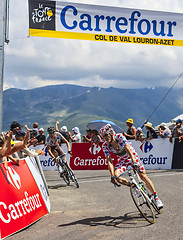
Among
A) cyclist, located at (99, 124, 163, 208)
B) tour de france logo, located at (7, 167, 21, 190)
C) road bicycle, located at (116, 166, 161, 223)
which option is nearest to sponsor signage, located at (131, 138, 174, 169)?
cyclist, located at (99, 124, 163, 208)

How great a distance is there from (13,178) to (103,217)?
199 cm

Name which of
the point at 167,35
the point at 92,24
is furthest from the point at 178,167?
the point at 92,24

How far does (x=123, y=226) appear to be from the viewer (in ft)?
20.5

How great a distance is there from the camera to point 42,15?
11.6 meters

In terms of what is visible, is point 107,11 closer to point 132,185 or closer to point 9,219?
point 132,185

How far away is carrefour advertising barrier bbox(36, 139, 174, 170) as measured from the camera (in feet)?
53.2

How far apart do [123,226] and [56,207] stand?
8.04 ft

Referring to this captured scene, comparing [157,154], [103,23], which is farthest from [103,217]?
[157,154]

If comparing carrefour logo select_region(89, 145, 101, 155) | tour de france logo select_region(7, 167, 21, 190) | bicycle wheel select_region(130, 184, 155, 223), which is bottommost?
carrefour logo select_region(89, 145, 101, 155)

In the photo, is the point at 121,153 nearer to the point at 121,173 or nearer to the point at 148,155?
the point at 121,173

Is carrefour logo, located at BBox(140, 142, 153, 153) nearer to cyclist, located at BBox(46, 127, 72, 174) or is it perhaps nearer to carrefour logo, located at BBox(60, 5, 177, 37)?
carrefour logo, located at BBox(60, 5, 177, 37)

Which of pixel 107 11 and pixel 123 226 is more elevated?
pixel 107 11

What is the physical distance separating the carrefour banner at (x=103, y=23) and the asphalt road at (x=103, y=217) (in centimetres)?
534

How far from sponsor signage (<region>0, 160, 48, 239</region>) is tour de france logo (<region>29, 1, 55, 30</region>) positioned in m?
5.83
